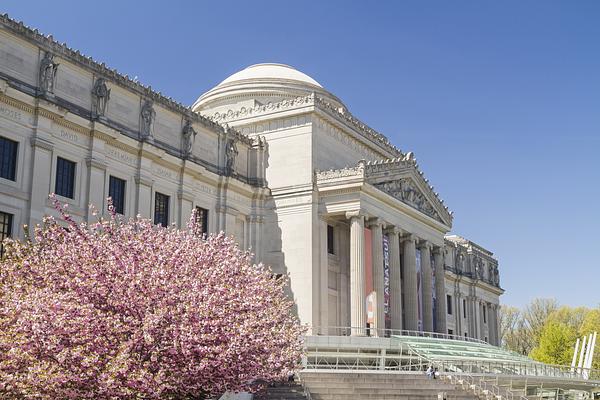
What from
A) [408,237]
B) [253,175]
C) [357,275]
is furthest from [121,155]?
[408,237]

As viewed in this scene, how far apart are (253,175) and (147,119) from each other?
473 inches

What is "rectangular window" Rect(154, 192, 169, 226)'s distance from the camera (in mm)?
48594

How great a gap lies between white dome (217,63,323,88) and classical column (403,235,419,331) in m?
17.3

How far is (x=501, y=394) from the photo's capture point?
1640 inches

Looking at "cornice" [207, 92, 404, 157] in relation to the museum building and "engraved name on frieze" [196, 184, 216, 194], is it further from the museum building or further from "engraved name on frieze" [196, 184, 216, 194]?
"engraved name on frieze" [196, 184, 216, 194]

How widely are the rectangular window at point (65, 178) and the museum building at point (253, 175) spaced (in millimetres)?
72

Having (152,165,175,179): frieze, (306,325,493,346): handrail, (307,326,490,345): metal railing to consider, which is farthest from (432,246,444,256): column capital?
(152,165,175,179): frieze

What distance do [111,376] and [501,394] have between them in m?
26.3

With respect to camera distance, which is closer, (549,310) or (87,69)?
(87,69)

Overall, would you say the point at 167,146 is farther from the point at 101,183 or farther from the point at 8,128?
the point at 8,128

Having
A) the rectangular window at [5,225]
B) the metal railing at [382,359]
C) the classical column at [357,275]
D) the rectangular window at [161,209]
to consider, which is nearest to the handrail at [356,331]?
the classical column at [357,275]

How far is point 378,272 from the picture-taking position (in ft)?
184

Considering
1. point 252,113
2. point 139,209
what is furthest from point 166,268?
point 252,113

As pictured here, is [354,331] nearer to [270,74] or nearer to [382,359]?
[382,359]
